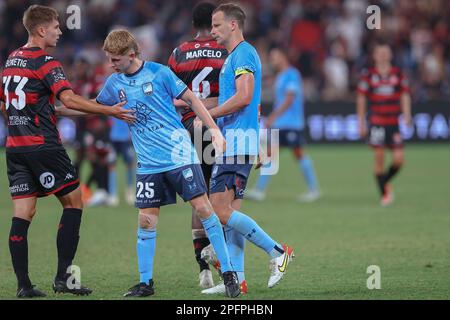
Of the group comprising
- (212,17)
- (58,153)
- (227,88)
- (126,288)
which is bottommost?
(126,288)

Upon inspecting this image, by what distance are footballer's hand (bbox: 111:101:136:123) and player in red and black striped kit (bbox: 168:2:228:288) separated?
1.00 m

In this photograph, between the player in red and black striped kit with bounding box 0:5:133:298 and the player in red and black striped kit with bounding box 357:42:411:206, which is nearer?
the player in red and black striped kit with bounding box 0:5:133:298

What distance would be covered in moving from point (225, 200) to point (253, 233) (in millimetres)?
382

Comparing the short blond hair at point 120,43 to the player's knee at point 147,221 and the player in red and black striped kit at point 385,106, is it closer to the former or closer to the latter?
the player's knee at point 147,221

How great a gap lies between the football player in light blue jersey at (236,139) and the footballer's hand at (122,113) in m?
0.71

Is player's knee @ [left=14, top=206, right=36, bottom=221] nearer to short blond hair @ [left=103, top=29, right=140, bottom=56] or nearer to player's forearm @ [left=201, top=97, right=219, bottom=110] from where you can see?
short blond hair @ [left=103, top=29, right=140, bottom=56]

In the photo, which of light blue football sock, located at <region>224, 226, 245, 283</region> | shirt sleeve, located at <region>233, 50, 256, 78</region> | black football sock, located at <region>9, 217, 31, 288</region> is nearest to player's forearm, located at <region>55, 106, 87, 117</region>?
black football sock, located at <region>9, 217, 31, 288</region>

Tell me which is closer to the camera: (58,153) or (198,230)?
(58,153)

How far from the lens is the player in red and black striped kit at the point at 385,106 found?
49.6 feet

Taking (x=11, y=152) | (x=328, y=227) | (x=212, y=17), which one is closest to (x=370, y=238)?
(x=328, y=227)

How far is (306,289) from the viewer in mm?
8117

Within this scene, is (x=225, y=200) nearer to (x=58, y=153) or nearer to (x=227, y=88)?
(x=227, y=88)

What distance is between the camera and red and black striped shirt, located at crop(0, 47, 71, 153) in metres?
7.80

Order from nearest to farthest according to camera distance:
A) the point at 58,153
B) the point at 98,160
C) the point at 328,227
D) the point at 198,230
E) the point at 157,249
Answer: the point at 58,153 → the point at 198,230 → the point at 157,249 → the point at 328,227 → the point at 98,160
